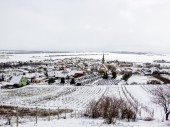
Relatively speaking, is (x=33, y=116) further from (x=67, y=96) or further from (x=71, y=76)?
(x=71, y=76)

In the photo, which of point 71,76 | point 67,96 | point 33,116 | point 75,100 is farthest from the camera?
point 71,76

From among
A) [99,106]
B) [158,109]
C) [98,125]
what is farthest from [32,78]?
[98,125]

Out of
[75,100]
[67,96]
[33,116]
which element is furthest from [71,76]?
[33,116]

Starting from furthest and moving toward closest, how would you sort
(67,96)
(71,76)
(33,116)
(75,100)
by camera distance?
(71,76) < (67,96) < (75,100) < (33,116)

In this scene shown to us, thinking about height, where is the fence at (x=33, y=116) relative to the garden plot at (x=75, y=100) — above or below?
above

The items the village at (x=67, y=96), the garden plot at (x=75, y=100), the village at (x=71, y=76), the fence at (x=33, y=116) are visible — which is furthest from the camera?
the village at (x=71, y=76)

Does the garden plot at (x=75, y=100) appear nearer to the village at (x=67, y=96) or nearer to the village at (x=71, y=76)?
the village at (x=67, y=96)

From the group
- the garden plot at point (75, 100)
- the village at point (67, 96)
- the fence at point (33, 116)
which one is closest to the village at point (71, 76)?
the village at point (67, 96)

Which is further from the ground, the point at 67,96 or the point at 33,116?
the point at 33,116

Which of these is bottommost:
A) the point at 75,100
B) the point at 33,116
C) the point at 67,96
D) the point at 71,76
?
the point at 71,76

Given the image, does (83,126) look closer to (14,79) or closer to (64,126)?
(64,126)

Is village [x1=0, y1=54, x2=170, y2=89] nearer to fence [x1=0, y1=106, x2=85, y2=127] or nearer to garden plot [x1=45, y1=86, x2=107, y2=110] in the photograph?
garden plot [x1=45, y1=86, x2=107, y2=110]
